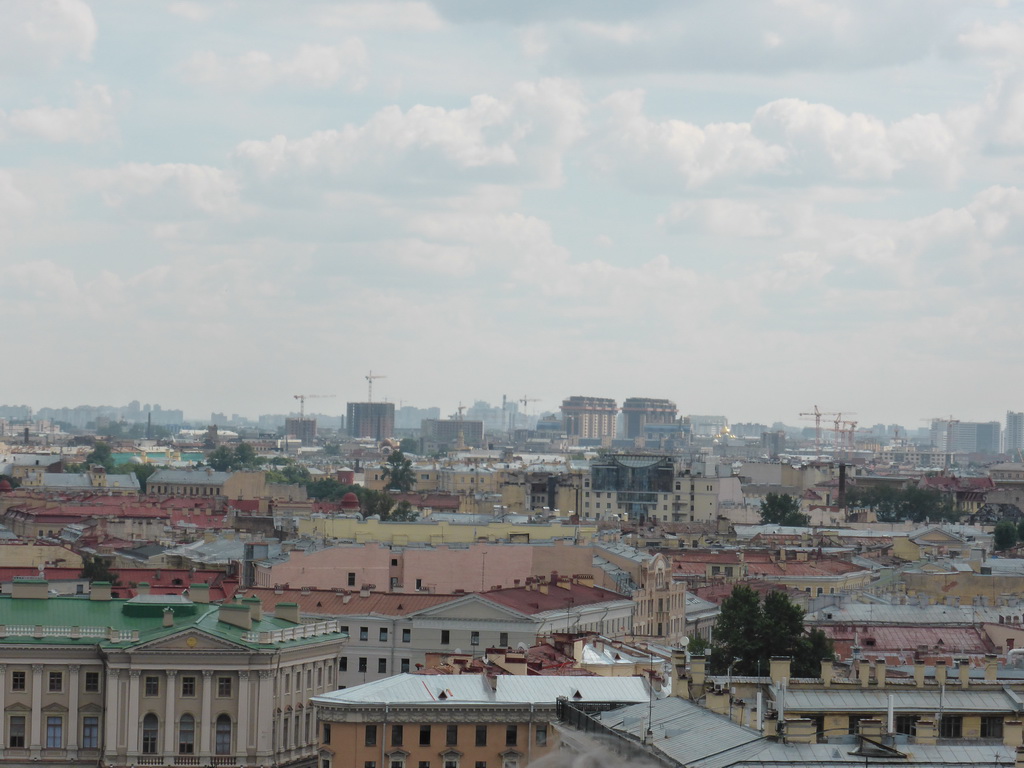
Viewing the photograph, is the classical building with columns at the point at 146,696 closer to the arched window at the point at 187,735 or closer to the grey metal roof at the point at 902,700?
the arched window at the point at 187,735

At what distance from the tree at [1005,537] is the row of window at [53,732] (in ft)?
292

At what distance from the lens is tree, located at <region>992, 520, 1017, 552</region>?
468 feet

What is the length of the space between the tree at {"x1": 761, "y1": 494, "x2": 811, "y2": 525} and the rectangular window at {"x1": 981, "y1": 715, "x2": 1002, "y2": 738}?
120 meters

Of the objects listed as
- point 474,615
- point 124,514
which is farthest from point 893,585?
point 124,514

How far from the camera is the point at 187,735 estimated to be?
5922 centimetres

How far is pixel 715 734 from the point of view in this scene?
41219 millimetres

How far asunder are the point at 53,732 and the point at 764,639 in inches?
844

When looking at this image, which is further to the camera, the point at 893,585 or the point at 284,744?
the point at 893,585

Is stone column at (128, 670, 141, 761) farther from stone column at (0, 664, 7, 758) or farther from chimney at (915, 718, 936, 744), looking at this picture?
chimney at (915, 718, 936, 744)

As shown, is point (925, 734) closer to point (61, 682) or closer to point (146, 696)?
point (146, 696)

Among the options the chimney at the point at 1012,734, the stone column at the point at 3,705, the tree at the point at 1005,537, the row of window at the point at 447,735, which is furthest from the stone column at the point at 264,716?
the tree at the point at 1005,537

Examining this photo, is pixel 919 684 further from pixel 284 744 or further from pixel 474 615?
pixel 474 615

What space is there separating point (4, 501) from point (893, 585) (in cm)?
7399

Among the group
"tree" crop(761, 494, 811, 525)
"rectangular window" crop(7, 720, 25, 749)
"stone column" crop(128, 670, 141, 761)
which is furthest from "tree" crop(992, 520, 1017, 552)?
"rectangular window" crop(7, 720, 25, 749)
